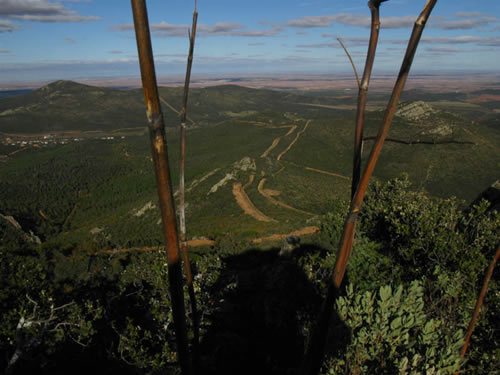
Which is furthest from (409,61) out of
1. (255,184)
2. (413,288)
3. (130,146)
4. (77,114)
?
(77,114)

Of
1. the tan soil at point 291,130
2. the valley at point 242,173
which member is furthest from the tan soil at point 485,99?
the tan soil at point 291,130

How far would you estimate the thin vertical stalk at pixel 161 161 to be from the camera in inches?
47.6

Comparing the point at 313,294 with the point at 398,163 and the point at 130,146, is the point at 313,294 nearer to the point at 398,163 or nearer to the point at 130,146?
the point at 398,163

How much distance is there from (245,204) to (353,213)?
4190 cm

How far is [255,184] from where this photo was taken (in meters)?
50.5

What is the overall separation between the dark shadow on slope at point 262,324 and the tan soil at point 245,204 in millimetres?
19564

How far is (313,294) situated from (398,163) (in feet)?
187

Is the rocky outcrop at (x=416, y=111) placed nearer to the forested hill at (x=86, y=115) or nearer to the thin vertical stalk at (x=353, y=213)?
the thin vertical stalk at (x=353, y=213)

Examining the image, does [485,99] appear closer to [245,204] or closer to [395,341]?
[245,204]

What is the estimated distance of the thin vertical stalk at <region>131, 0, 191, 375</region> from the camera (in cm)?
121

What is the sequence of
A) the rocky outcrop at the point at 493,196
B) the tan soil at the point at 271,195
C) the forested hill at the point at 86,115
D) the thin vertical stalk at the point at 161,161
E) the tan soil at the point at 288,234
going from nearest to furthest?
the thin vertical stalk at the point at 161,161 < the rocky outcrop at the point at 493,196 < the tan soil at the point at 288,234 < the tan soil at the point at 271,195 < the forested hill at the point at 86,115

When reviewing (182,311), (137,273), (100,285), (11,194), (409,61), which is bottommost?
(11,194)

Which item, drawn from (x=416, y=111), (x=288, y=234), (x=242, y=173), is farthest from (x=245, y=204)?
(x=416, y=111)

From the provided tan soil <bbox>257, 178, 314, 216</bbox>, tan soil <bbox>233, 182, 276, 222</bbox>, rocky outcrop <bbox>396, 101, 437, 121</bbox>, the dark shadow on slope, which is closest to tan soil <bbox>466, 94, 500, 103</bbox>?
rocky outcrop <bbox>396, 101, 437, 121</bbox>
